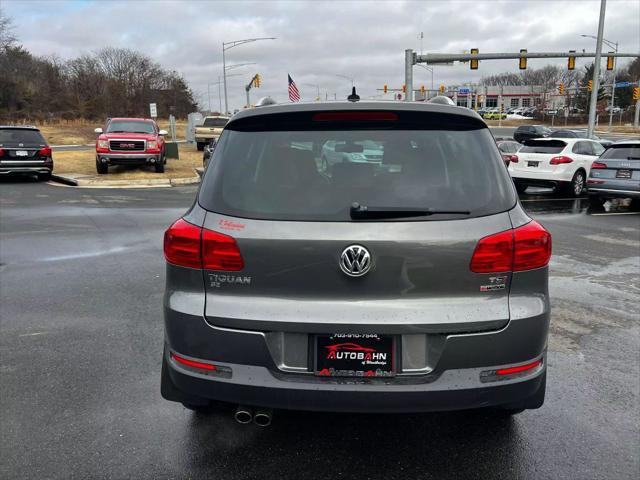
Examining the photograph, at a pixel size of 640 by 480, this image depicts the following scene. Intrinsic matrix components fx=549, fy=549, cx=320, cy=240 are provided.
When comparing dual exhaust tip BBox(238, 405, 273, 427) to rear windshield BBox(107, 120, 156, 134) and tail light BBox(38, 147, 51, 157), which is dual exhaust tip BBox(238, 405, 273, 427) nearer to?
tail light BBox(38, 147, 51, 157)

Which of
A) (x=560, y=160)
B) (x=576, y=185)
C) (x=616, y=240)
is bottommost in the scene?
(x=616, y=240)

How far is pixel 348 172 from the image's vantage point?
103 inches

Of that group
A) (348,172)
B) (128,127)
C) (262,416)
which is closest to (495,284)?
(348,172)

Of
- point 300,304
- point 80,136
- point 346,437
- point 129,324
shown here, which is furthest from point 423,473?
point 80,136

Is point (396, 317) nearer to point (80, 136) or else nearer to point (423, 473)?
point (423, 473)

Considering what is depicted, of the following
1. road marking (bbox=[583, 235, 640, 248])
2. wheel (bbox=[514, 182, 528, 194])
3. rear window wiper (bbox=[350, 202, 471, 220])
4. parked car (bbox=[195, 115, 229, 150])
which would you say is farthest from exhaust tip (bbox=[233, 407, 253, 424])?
parked car (bbox=[195, 115, 229, 150])

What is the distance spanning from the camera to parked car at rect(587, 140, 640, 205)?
41.6 feet

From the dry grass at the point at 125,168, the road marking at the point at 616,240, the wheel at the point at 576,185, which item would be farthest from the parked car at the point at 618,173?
the dry grass at the point at 125,168

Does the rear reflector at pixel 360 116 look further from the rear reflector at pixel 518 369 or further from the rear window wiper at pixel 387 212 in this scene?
the rear reflector at pixel 518 369

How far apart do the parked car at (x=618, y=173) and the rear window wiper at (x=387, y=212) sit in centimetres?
1220

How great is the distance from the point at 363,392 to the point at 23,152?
60.5 feet

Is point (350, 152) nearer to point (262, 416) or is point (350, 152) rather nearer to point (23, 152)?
point (262, 416)

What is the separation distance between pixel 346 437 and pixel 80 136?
53.7 meters

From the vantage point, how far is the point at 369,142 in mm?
2705
